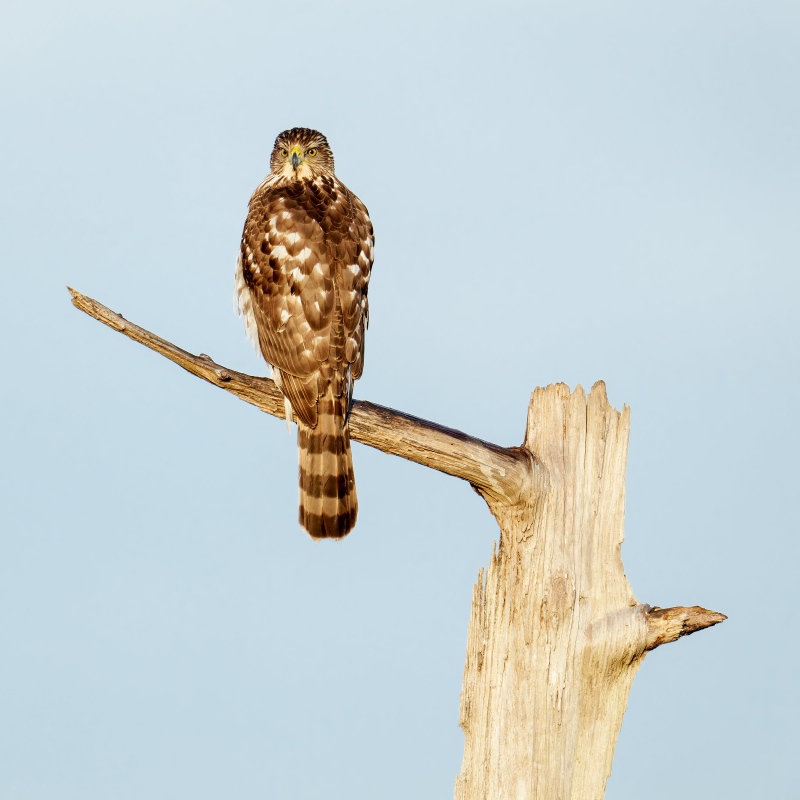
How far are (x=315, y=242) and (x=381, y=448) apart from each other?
1548mm

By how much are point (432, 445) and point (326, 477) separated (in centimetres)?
104

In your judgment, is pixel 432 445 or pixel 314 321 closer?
pixel 432 445

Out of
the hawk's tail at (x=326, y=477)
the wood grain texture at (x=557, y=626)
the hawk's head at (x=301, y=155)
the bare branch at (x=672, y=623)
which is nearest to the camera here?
the wood grain texture at (x=557, y=626)

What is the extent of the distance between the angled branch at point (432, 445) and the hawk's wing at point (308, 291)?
607 mm

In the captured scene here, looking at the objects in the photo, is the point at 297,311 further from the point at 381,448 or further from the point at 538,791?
the point at 538,791

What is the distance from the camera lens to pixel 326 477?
7.03 m

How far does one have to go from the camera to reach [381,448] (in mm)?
6613

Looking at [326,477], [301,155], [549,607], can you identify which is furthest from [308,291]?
[549,607]

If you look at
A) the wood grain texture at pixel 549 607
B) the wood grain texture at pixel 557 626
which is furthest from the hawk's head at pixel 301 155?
the wood grain texture at pixel 557 626

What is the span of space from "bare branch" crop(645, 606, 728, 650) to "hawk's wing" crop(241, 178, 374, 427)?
7.67 feet

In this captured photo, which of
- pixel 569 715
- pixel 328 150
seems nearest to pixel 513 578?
pixel 569 715

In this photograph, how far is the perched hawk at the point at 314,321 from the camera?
696 centimetres

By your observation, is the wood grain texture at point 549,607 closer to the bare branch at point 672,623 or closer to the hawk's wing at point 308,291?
the bare branch at point 672,623

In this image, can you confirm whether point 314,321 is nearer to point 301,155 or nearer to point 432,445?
point 432,445
